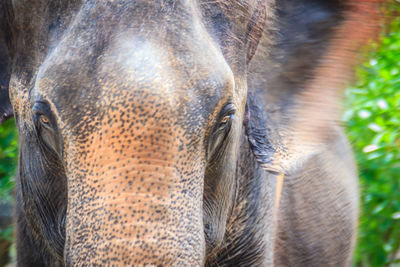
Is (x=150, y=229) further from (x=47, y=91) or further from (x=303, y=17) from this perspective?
(x=303, y=17)

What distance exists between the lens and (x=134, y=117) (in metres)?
1.52

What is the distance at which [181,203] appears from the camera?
5.08 ft

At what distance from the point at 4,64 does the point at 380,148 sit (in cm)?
187

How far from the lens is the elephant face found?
4.90 feet

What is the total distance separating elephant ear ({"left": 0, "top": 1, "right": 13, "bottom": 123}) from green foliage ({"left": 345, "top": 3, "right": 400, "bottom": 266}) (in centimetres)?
166

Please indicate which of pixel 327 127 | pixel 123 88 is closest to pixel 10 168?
pixel 327 127

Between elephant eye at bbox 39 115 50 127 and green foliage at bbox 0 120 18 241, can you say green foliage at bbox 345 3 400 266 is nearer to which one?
green foliage at bbox 0 120 18 241

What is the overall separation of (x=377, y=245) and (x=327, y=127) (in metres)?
1.76

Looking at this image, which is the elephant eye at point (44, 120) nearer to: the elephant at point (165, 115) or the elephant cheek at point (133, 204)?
the elephant at point (165, 115)

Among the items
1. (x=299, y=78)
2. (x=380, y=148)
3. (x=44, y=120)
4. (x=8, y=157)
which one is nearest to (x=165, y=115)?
(x=44, y=120)

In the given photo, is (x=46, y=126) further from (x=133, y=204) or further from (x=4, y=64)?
(x=4, y=64)

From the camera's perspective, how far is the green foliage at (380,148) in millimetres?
3402

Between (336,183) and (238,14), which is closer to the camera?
(238,14)

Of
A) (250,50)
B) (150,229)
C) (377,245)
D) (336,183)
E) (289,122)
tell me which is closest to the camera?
(150,229)
